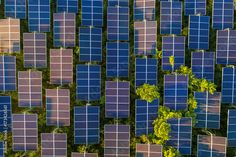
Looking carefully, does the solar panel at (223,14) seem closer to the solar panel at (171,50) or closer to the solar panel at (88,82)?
the solar panel at (171,50)

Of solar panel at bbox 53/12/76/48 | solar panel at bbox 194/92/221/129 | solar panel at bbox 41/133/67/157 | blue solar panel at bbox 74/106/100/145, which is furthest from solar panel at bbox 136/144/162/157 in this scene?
solar panel at bbox 53/12/76/48

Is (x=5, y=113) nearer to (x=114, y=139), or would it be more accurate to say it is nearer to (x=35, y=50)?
(x=35, y=50)

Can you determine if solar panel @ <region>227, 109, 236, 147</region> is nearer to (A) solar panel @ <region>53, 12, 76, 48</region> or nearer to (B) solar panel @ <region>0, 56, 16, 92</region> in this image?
(A) solar panel @ <region>53, 12, 76, 48</region>

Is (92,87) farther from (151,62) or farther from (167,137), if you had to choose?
(167,137)

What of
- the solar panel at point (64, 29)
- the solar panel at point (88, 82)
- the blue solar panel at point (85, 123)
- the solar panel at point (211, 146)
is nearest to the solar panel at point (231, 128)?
the solar panel at point (211, 146)

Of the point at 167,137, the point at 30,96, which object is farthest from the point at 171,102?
the point at 30,96

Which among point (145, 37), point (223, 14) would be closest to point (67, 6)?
point (145, 37)
